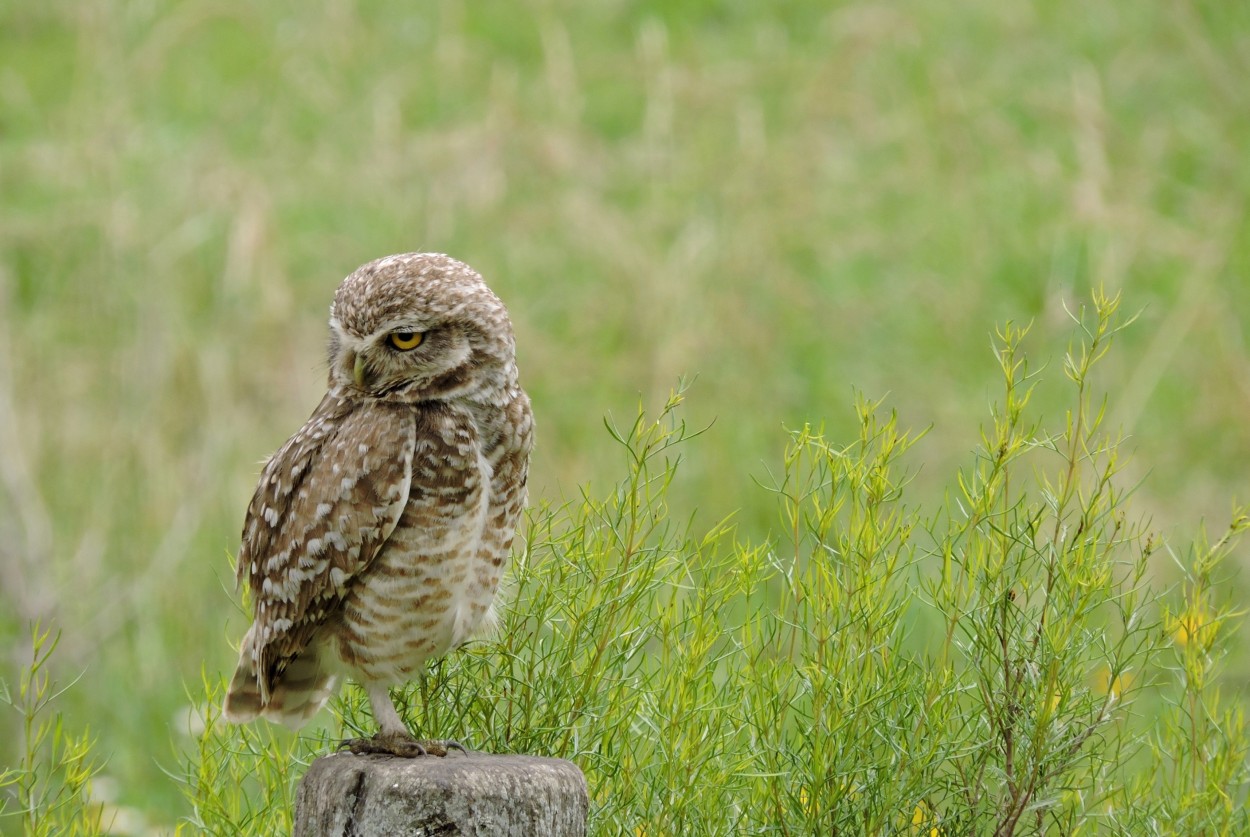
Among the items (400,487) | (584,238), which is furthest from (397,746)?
(584,238)

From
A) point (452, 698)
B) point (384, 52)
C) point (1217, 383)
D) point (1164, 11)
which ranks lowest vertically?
point (452, 698)

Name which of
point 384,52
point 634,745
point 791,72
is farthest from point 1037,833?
point 384,52

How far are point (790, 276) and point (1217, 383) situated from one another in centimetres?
192

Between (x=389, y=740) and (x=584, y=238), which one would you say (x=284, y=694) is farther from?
(x=584, y=238)

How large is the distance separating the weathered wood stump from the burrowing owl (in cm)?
47

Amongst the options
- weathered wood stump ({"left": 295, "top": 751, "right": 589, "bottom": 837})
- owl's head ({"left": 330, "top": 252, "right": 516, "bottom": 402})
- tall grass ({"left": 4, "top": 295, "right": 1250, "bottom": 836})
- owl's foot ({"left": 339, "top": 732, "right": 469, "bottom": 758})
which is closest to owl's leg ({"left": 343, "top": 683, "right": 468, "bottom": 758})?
owl's foot ({"left": 339, "top": 732, "right": 469, "bottom": 758})

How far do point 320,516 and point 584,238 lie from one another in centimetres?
467

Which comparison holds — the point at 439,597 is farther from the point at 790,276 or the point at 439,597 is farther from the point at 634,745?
the point at 790,276

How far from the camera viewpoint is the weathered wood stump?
2338 millimetres

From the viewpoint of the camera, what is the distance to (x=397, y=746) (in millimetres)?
2789

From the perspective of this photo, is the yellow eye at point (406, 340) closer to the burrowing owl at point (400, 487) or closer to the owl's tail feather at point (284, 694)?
the burrowing owl at point (400, 487)

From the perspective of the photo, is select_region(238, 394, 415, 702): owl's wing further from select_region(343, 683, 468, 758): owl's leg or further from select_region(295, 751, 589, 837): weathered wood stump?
select_region(295, 751, 589, 837): weathered wood stump

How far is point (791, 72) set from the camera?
9398 millimetres

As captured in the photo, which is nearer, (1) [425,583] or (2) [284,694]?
(1) [425,583]
